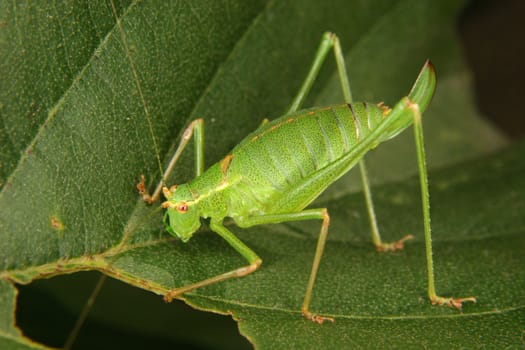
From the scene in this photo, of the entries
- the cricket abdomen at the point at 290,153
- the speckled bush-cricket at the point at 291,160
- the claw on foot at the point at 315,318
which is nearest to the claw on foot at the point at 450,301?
the speckled bush-cricket at the point at 291,160

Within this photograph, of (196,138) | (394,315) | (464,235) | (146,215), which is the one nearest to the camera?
(394,315)

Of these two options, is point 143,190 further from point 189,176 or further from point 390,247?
point 390,247

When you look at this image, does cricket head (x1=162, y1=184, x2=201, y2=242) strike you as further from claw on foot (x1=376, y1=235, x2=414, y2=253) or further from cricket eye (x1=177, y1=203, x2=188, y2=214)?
claw on foot (x1=376, y1=235, x2=414, y2=253)

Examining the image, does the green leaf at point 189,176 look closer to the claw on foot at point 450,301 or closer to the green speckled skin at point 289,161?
the claw on foot at point 450,301

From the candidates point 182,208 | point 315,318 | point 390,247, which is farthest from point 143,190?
point 390,247

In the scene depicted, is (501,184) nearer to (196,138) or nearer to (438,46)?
(438,46)

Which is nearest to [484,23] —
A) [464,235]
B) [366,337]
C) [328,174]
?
[464,235]

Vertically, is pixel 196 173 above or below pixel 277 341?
above
